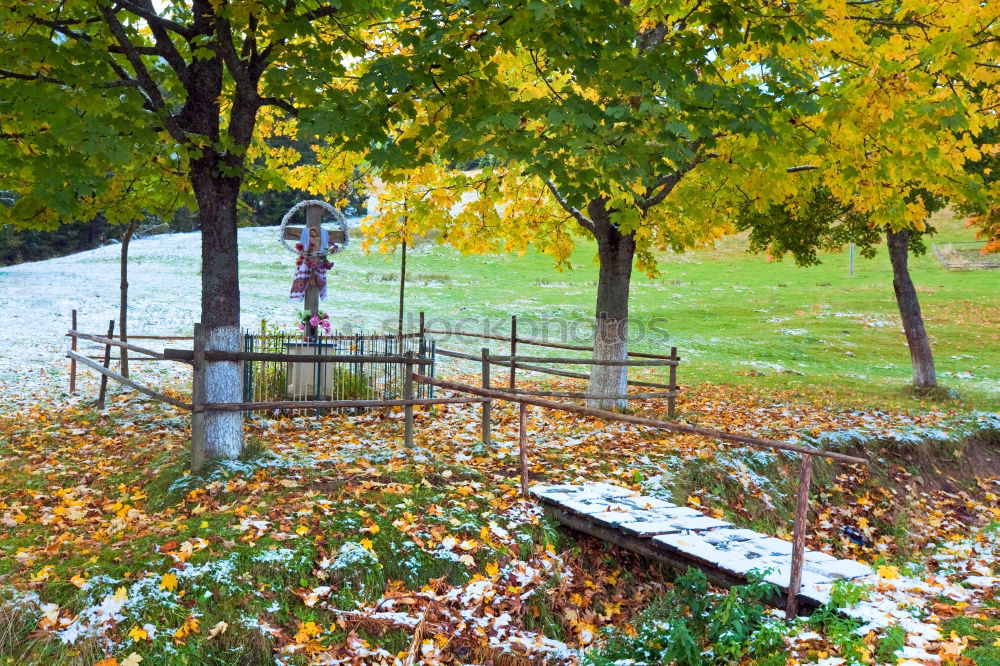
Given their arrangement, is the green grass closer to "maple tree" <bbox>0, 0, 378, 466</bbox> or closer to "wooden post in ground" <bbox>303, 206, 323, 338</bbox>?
"maple tree" <bbox>0, 0, 378, 466</bbox>

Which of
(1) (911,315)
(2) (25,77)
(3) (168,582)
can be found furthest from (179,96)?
(1) (911,315)

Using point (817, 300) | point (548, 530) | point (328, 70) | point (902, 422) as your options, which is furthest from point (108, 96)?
point (817, 300)

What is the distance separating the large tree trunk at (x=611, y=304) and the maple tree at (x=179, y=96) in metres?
5.27

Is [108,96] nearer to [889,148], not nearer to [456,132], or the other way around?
[456,132]

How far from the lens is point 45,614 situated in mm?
4891

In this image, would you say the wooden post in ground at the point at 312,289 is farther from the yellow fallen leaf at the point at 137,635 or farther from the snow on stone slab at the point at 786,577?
the snow on stone slab at the point at 786,577

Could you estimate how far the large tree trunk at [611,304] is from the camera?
11.9 meters

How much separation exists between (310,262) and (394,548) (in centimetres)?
743

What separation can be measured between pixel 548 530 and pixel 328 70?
487 centimetres

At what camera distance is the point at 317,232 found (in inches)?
499

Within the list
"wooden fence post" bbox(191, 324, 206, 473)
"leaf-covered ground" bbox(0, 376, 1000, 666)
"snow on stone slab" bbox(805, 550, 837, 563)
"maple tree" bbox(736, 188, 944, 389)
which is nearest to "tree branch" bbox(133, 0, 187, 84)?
"wooden fence post" bbox(191, 324, 206, 473)

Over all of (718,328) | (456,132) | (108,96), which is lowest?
(718,328)

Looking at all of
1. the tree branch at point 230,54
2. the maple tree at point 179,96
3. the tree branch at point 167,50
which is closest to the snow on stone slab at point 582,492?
the maple tree at point 179,96

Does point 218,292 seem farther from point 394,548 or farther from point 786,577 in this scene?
point 786,577
